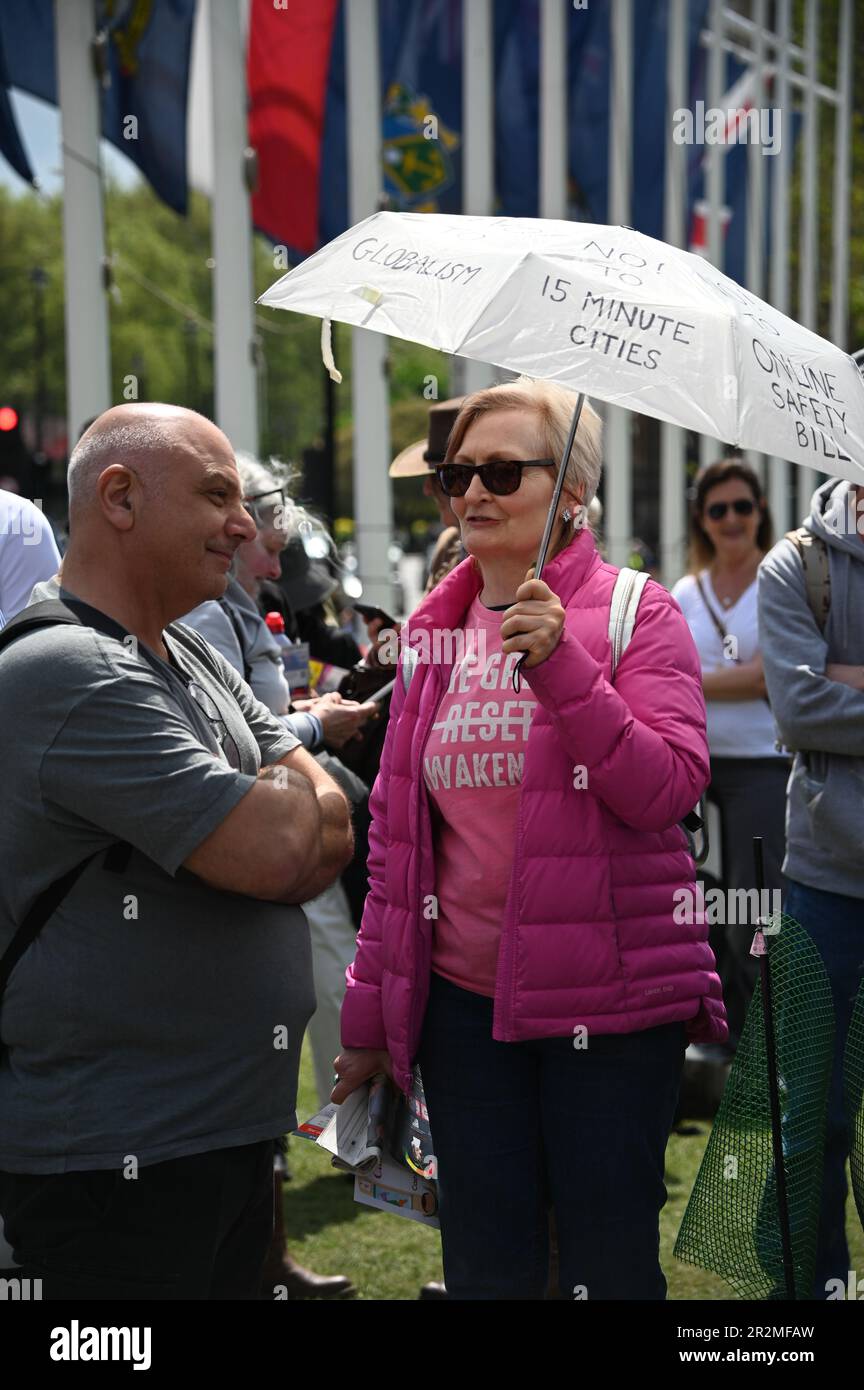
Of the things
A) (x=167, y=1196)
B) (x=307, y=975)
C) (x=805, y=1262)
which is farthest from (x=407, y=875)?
(x=805, y=1262)

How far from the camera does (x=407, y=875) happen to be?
342cm

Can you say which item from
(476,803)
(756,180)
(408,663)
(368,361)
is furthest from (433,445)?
(756,180)

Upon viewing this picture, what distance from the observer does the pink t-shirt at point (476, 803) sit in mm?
3348

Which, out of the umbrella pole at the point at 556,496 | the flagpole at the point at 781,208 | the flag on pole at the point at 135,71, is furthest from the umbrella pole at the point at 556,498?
the flagpole at the point at 781,208

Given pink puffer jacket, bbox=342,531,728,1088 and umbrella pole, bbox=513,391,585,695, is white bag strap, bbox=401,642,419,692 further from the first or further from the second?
umbrella pole, bbox=513,391,585,695

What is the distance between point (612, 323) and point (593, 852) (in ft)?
3.23

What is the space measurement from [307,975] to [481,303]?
123cm

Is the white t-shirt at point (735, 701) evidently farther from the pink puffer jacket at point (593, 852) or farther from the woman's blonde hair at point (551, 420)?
the pink puffer jacket at point (593, 852)

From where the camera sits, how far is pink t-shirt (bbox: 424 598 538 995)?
11.0 ft

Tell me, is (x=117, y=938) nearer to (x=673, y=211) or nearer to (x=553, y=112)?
(x=553, y=112)

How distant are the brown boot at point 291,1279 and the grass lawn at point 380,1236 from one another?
→ 0.23 feet

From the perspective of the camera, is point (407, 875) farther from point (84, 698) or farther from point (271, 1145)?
point (84, 698)

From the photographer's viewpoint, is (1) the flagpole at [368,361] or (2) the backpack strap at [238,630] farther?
(1) the flagpole at [368,361]

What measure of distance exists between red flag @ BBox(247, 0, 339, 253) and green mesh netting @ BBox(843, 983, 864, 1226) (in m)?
10.8
